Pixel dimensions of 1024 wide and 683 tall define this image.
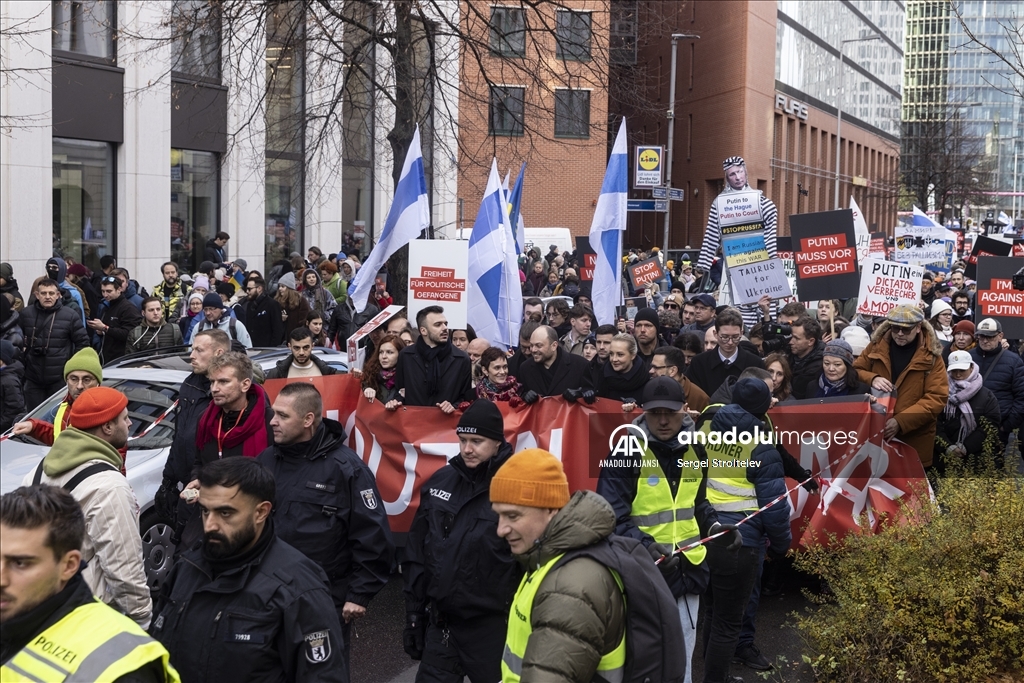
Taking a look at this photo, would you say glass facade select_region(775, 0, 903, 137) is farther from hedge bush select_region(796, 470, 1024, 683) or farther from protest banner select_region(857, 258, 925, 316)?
hedge bush select_region(796, 470, 1024, 683)

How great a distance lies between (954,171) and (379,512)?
67.5 meters

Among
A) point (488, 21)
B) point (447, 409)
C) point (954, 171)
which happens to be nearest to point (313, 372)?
point (447, 409)

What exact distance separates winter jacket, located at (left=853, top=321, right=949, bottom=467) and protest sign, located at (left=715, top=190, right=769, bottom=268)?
5166mm

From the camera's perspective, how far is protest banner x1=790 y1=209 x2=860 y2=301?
13.0m

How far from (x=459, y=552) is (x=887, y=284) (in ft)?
33.5

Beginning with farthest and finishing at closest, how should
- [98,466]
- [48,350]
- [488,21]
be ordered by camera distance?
[488,21], [48,350], [98,466]

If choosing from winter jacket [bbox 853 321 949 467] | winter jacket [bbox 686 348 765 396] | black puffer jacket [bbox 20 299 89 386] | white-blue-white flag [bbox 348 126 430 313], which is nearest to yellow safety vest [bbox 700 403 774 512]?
winter jacket [bbox 853 321 949 467]

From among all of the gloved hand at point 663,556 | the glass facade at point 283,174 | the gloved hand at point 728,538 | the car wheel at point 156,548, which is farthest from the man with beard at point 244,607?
the glass facade at point 283,174

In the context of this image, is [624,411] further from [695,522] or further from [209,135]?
[209,135]

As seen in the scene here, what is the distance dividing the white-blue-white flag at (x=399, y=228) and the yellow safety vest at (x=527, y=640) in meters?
8.29

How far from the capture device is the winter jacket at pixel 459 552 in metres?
5.11

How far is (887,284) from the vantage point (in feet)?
46.2

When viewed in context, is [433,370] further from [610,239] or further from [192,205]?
[192,205]

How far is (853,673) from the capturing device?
6.27m
